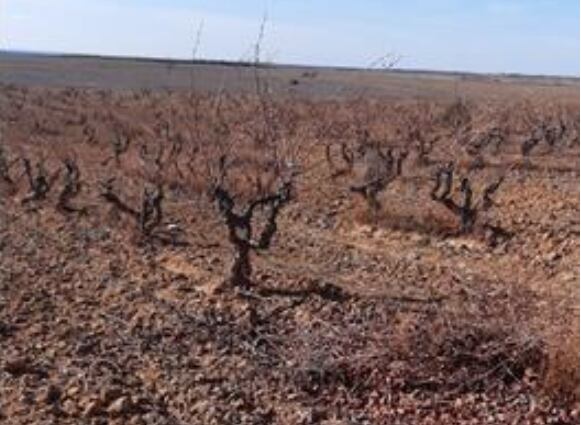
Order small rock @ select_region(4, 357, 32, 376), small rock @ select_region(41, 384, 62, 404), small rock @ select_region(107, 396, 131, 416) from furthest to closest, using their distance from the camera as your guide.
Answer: small rock @ select_region(4, 357, 32, 376), small rock @ select_region(41, 384, 62, 404), small rock @ select_region(107, 396, 131, 416)

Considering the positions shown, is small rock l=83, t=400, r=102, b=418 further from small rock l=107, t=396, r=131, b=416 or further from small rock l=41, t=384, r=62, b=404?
small rock l=41, t=384, r=62, b=404

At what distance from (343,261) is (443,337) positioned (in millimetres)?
4289

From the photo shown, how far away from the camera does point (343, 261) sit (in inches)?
449

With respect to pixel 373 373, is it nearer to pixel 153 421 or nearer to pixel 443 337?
pixel 443 337

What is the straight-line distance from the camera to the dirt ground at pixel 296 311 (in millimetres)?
6684

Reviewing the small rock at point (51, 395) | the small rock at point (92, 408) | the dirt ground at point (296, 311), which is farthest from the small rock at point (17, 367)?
the small rock at point (92, 408)

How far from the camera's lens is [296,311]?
348 inches

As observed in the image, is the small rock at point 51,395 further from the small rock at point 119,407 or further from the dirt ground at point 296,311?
the small rock at point 119,407

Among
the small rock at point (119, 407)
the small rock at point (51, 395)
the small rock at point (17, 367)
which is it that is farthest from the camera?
the small rock at point (17, 367)

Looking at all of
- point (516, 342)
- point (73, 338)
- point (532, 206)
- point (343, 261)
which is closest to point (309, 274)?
point (343, 261)

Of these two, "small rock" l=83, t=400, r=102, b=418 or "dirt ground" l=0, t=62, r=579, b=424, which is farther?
"dirt ground" l=0, t=62, r=579, b=424

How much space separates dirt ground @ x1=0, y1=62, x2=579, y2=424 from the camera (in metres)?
6.68

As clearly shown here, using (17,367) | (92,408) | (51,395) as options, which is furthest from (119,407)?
(17,367)

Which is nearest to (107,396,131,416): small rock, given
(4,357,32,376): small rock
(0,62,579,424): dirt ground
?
(0,62,579,424): dirt ground
